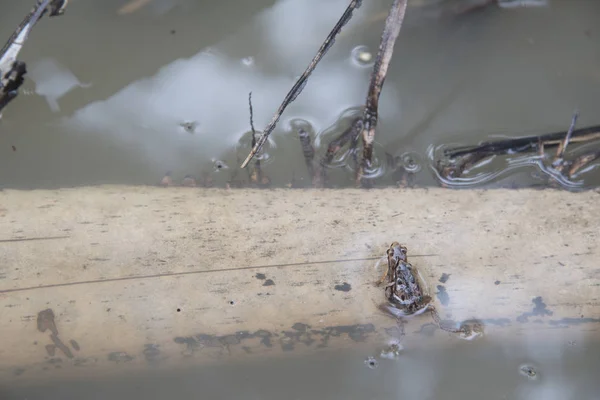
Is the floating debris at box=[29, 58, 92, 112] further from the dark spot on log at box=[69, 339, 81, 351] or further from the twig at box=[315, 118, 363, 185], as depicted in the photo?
the dark spot on log at box=[69, 339, 81, 351]

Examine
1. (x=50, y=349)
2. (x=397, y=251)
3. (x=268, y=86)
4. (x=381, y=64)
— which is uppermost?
(x=268, y=86)

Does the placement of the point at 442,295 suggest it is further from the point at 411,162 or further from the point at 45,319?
the point at 45,319

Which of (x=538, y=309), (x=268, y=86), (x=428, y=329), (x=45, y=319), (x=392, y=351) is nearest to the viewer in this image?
(x=45, y=319)

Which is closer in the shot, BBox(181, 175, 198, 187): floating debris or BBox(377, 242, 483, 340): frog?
BBox(377, 242, 483, 340): frog

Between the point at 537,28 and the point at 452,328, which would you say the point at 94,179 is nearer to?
the point at 452,328

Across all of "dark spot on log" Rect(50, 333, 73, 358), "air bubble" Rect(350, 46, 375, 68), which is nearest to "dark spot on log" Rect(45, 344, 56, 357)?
"dark spot on log" Rect(50, 333, 73, 358)

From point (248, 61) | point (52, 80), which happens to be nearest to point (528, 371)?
point (248, 61)

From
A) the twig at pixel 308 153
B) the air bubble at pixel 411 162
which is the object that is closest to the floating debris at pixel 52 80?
the twig at pixel 308 153

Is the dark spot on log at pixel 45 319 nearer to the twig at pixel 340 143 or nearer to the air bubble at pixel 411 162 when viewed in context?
the twig at pixel 340 143
